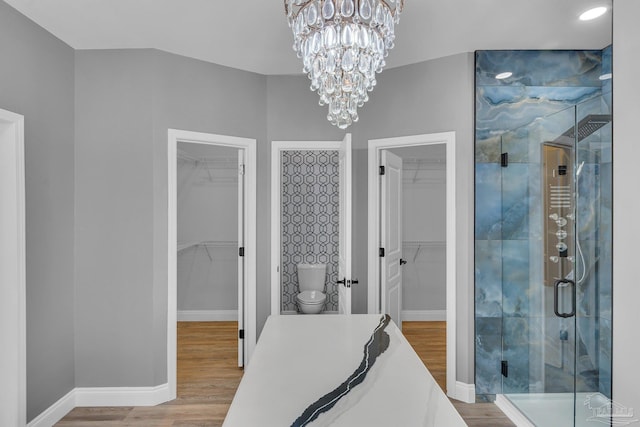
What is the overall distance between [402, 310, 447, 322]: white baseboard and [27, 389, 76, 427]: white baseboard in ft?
11.5

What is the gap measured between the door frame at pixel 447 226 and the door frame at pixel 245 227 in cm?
101

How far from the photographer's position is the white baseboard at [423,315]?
4719mm

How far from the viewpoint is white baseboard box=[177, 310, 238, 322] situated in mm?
4797

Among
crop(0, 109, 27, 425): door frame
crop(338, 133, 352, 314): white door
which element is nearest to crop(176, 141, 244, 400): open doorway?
crop(338, 133, 352, 314): white door

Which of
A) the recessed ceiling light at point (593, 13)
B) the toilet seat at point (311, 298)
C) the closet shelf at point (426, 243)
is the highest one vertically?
the recessed ceiling light at point (593, 13)

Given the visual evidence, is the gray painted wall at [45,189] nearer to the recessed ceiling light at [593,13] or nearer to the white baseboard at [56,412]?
the white baseboard at [56,412]

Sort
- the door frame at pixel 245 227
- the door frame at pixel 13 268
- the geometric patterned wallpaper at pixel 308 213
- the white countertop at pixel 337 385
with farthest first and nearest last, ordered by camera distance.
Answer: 1. the geometric patterned wallpaper at pixel 308 213
2. the door frame at pixel 245 227
3. the door frame at pixel 13 268
4. the white countertop at pixel 337 385

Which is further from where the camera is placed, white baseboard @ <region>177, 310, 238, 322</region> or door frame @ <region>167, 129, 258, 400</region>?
white baseboard @ <region>177, 310, 238, 322</region>

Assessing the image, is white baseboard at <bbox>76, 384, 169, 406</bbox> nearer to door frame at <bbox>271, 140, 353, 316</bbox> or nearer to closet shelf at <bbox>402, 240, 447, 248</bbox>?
door frame at <bbox>271, 140, 353, 316</bbox>

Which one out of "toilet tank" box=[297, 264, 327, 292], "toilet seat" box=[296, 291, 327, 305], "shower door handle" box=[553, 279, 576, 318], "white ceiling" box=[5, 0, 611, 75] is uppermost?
"white ceiling" box=[5, 0, 611, 75]
